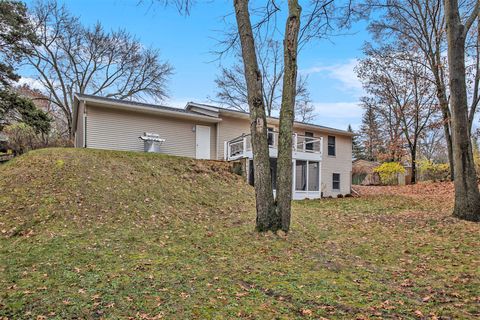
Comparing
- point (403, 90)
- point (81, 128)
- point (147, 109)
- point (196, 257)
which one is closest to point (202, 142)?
point (147, 109)

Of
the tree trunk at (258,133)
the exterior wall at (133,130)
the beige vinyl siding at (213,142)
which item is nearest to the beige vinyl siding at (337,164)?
the beige vinyl siding at (213,142)

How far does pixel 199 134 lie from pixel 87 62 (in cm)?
1422

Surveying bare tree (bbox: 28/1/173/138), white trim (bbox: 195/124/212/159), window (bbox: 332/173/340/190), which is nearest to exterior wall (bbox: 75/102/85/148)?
white trim (bbox: 195/124/212/159)

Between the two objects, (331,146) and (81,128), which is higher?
(81,128)

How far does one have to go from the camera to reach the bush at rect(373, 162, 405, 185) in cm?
2419

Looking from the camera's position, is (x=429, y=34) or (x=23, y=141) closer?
(x=23, y=141)

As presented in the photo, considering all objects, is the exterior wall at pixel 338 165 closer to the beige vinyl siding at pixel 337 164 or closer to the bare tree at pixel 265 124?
the beige vinyl siding at pixel 337 164

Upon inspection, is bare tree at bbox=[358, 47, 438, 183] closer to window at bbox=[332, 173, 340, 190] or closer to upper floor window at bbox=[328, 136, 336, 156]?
upper floor window at bbox=[328, 136, 336, 156]

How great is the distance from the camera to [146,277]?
13.4 ft

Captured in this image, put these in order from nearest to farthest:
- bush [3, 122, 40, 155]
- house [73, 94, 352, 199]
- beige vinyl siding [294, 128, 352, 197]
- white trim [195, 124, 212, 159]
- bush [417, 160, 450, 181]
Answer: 1. house [73, 94, 352, 199]
2. white trim [195, 124, 212, 159]
3. bush [3, 122, 40, 155]
4. beige vinyl siding [294, 128, 352, 197]
5. bush [417, 160, 450, 181]

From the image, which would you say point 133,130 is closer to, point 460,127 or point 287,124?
point 287,124

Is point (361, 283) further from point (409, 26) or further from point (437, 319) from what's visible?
point (409, 26)

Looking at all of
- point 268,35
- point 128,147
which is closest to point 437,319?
point 268,35

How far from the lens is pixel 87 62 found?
24.5m
